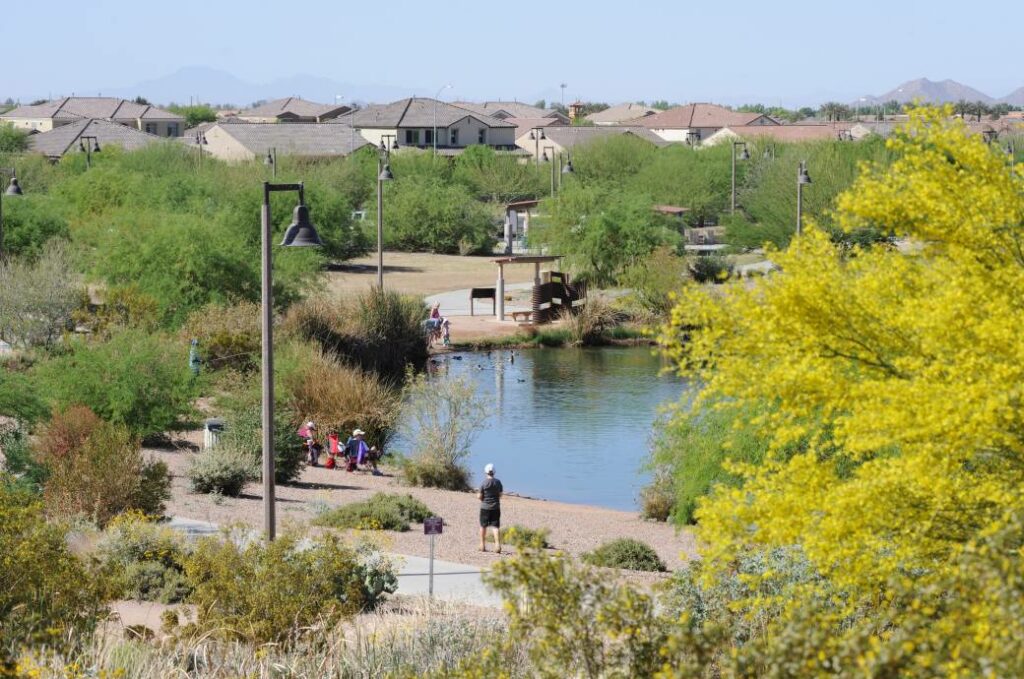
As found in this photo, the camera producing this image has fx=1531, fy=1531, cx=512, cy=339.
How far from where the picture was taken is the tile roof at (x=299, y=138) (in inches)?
4040

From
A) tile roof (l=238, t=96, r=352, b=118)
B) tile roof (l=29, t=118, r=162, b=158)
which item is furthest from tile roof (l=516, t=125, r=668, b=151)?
tile roof (l=238, t=96, r=352, b=118)

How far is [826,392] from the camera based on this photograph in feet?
39.3

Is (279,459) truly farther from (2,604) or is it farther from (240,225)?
(240,225)

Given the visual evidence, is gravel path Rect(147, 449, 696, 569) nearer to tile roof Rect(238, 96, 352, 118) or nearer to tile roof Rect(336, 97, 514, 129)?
tile roof Rect(336, 97, 514, 129)

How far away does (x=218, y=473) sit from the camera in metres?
24.9

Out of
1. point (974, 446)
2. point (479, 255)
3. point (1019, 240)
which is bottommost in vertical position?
point (479, 255)

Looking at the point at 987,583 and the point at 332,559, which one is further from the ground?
the point at 987,583

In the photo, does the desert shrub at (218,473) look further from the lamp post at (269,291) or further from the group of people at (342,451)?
the lamp post at (269,291)

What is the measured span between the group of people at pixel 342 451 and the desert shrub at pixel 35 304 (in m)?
11.7

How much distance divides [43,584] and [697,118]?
143m

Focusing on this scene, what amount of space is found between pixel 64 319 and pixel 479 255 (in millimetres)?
39635

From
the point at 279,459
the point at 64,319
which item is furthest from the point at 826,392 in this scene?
the point at 64,319

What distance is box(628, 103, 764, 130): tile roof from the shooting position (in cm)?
14975

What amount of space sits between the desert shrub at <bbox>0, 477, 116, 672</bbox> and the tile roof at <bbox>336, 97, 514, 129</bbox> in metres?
103
